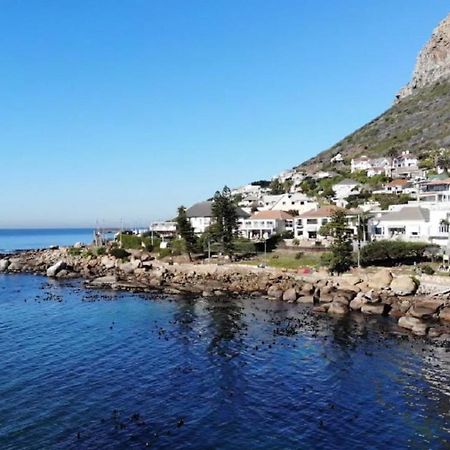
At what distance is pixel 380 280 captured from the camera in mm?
60500

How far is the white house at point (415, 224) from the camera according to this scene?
73.8 m

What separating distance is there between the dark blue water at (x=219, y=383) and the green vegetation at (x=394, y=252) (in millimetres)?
19992

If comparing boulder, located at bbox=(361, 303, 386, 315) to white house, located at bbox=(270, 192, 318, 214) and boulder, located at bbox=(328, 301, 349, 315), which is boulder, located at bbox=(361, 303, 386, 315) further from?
white house, located at bbox=(270, 192, 318, 214)

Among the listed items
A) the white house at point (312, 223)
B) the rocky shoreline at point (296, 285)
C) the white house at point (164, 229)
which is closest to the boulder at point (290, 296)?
the rocky shoreline at point (296, 285)

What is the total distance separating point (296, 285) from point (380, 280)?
11.4m

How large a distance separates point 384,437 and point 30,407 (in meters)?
21.5

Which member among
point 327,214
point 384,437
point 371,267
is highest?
point 327,214

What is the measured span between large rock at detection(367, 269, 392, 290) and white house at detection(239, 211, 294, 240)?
42.8 m

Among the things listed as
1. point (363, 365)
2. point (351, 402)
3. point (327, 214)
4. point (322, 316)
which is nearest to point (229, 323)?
point (322, 316)

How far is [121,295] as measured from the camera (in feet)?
234

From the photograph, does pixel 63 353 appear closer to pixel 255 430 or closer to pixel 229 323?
pixel 229 323

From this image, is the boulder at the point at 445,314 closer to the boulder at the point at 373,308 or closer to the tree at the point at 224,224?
the boulder at the point at 373,308

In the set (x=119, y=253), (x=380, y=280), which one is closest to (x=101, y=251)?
(x=119, y=253)

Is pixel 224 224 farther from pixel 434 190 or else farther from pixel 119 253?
pixel 434 190
